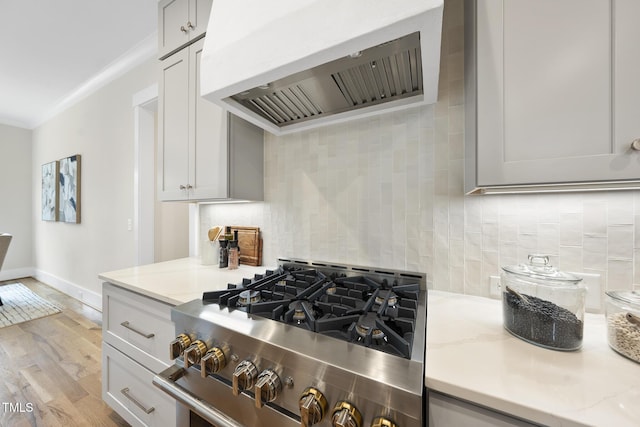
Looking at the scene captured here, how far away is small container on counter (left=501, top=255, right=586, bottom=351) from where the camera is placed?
615 mm

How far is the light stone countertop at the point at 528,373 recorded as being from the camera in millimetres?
437

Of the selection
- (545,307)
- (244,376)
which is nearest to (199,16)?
(244,376)

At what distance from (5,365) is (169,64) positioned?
2709 millimetres

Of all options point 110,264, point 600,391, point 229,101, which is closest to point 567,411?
point 600,391

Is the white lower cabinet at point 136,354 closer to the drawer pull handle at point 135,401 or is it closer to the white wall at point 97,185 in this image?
the drawer pull handle at point 135,401

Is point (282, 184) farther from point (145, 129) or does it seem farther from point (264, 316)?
point (145, 129)

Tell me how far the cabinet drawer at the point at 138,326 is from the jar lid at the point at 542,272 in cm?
128

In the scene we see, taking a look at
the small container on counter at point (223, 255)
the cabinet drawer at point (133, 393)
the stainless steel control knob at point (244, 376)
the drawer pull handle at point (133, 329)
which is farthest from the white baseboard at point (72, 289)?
the stainless steel control knob at point (244, 376)

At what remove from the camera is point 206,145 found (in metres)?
1.36

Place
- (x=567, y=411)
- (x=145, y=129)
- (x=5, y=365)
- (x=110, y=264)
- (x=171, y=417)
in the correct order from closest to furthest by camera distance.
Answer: (x=567, y=411), (x=171, y=417), (x=5, y=365), (x=145, y=129), (x=110, y=264)

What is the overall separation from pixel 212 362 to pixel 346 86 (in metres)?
1.09

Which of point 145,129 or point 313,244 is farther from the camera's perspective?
point 145,129

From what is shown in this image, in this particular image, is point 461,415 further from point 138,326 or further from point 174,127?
point 174,127

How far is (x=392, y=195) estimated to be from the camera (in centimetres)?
116
